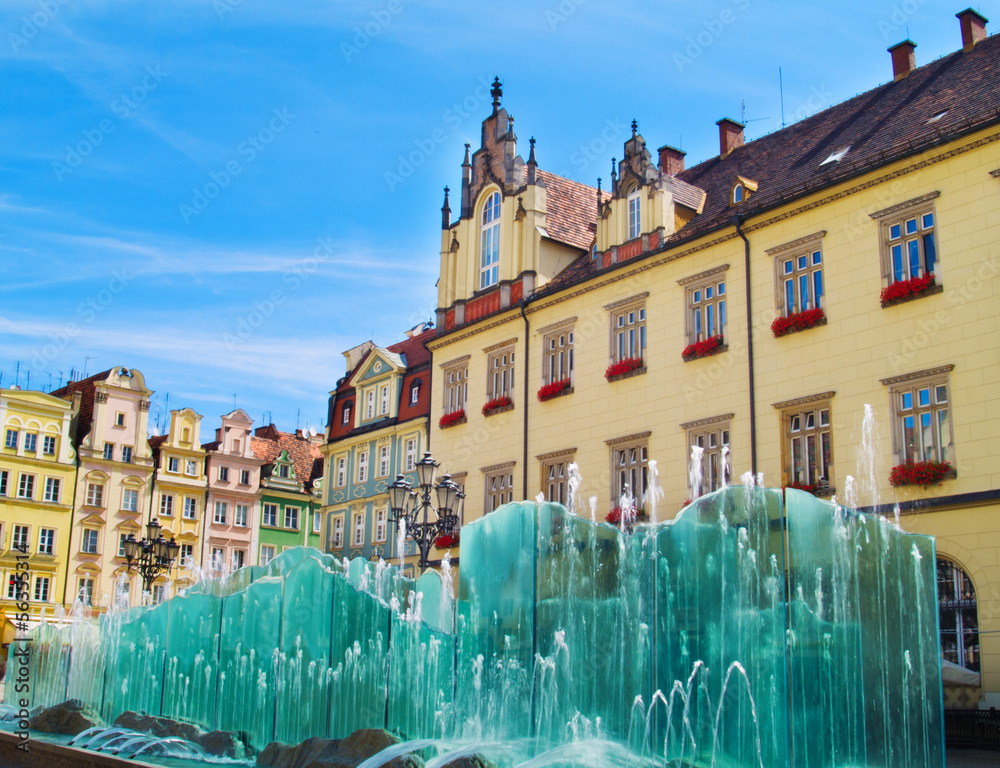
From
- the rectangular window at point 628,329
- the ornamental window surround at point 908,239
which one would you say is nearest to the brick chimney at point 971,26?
the ornamental window surround at point 908,239

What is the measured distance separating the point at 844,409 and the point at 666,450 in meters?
5.13

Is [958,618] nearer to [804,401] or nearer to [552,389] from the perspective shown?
[804,401]

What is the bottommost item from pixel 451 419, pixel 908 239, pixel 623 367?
pixel 451 419

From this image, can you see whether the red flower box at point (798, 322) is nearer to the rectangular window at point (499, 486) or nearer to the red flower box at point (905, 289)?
the red flower box at point (905, 289)

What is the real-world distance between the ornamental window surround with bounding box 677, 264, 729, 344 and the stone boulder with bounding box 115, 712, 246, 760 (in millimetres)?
14410

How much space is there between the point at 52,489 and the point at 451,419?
26.0 m

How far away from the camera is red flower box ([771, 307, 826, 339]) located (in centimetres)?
2408

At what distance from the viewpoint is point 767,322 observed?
83.0 ft

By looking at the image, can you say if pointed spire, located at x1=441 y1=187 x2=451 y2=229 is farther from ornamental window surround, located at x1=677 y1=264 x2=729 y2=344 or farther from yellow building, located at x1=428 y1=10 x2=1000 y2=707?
ornamental window surround, located at x1=677 y1=264 x2=729 y2=344

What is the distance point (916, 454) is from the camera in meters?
21.9

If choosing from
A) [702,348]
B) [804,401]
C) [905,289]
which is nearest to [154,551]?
[702,348]

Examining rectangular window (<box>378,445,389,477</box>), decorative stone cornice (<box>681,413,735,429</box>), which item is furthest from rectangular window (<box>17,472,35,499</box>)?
decorative stone cornice (<box>681,413,735,429</box>)

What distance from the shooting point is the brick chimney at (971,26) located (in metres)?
27.4

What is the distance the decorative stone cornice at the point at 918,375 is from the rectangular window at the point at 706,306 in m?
4.85
